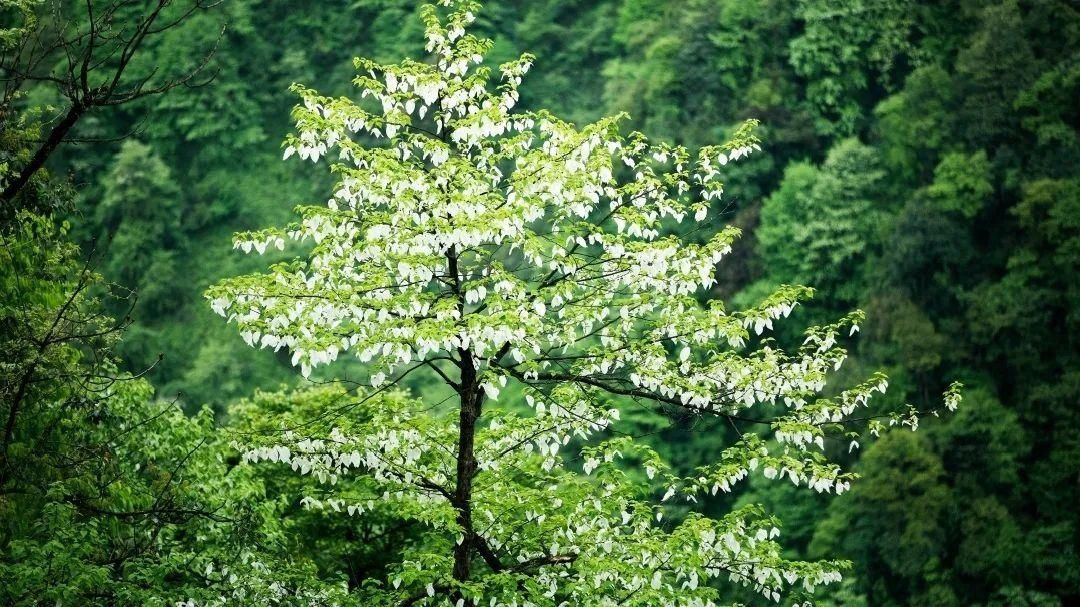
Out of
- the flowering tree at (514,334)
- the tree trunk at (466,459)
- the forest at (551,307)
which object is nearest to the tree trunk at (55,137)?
the forest at (551,307)

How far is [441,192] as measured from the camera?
1171cm

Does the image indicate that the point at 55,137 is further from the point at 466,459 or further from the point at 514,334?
the point at 466,459

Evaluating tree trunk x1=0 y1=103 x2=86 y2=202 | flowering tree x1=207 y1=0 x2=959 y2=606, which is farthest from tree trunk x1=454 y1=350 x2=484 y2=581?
tree trunk x1=0 y1=103 x2=86 y2=202

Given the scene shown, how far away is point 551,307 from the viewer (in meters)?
12.4

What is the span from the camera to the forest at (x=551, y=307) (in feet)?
37.3

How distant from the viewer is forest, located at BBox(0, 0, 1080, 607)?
11.4m

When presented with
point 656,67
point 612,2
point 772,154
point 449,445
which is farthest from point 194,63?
point 449,445

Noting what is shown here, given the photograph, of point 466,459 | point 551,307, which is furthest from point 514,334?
point 466,459

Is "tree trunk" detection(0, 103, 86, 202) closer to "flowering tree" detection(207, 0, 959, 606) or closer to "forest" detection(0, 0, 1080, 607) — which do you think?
"forest" detection(0, 0, 1080, 607)

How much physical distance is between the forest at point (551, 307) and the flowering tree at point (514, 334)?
53 mm

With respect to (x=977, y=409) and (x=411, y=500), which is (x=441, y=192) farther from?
(x=977, y=409)

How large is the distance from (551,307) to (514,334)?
1.35m

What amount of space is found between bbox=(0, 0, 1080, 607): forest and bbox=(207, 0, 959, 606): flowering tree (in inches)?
2.1

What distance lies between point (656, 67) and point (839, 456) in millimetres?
22978
